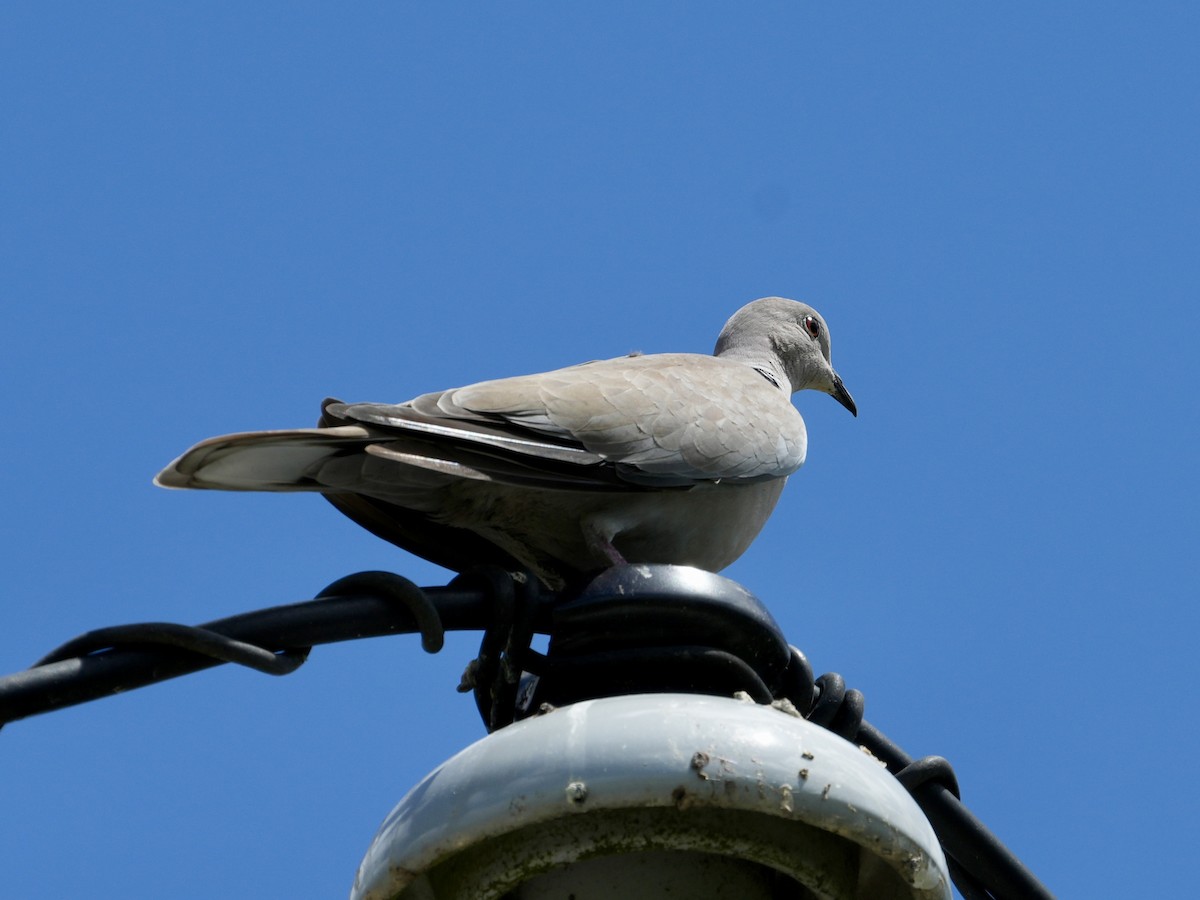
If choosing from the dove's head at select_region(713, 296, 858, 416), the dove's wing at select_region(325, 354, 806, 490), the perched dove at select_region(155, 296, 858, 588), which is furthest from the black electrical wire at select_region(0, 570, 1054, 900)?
the dove's head at select_region(713, 296, 858, 416)

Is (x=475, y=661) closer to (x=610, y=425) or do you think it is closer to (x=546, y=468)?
(x=546, y=468)

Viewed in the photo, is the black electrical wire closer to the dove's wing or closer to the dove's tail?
the dove's tail

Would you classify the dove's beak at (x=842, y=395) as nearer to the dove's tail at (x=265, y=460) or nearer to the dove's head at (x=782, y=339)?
the dove's head at (x=782, y=339)

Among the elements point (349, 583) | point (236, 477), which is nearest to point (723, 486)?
point (236, 477)

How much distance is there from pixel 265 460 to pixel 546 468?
72 cm

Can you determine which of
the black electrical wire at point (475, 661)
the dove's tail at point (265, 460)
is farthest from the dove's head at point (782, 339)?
the black electrical wire at point (475, 661)

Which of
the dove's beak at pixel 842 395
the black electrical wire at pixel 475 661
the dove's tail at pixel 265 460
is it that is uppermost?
the dove's beak at pixel 842 395

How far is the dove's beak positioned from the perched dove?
2540 mm

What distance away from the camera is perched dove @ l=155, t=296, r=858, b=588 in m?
3.63

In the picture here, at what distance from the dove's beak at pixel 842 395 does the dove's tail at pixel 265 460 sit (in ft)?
13.3

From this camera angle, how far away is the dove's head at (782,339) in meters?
6.84

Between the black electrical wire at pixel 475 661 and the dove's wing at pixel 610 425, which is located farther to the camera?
the dove's wing at pixel 610 425

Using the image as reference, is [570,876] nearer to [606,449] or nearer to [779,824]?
[779,824]

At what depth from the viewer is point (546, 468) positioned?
3875 millimetres
